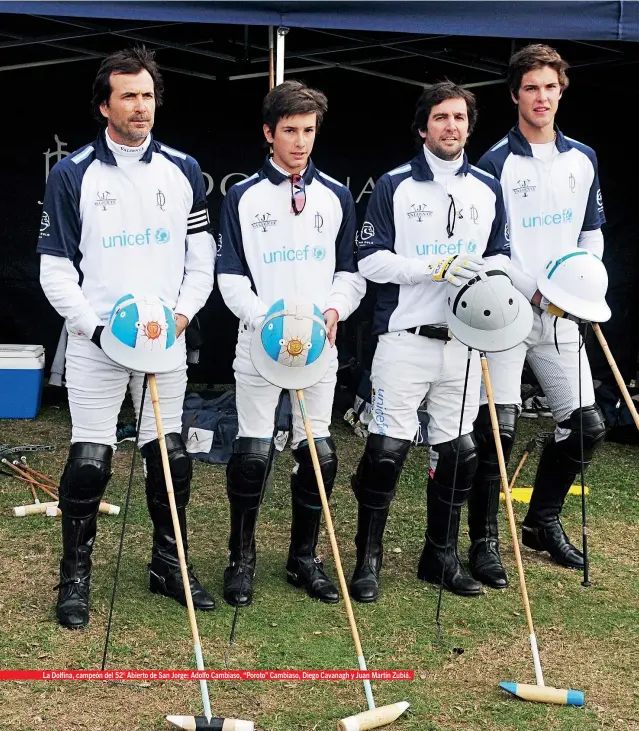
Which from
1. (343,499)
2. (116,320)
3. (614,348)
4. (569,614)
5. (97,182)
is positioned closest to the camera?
(116,320)

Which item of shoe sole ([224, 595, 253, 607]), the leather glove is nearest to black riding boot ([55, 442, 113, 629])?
the leather glove

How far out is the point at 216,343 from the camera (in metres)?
8.06

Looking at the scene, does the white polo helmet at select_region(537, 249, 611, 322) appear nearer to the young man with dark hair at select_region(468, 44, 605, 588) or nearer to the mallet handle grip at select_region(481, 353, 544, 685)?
the young man with dark hair at select_region(468, 44, 605, 588)

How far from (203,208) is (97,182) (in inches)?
16.5

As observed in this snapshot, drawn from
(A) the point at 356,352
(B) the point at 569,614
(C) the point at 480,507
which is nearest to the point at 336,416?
(A) the point at 356,352

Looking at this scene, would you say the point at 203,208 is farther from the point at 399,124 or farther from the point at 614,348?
the point at 614,348

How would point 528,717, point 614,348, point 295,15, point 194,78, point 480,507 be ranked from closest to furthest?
point 528,717, point 480,507, point 295,15, point 194,78, point 614,348

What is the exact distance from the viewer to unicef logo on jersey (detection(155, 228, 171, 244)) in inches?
157

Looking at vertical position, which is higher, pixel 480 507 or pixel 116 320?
pixel 116 320

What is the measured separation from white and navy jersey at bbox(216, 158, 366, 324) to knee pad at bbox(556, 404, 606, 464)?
118 cm

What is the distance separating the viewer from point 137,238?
3949 mm

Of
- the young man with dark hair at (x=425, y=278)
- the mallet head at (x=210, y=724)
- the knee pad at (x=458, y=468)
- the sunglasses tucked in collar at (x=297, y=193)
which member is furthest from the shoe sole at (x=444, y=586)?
the sunglasses tucked in collar at (x=297, y=193)

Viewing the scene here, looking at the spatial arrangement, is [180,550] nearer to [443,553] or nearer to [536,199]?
[443,553]
